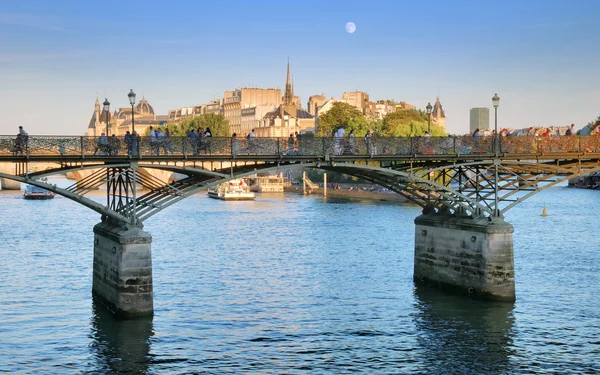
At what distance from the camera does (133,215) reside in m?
38.6

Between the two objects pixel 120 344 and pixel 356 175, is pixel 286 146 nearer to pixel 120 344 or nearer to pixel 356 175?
pixel 356 175

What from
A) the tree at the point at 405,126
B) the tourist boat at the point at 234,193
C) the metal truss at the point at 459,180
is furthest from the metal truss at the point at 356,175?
the tourist boat at the point at 234,193

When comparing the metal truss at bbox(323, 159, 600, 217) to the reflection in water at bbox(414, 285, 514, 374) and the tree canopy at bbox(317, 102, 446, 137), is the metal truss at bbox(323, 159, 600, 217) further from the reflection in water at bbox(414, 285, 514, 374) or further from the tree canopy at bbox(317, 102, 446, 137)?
the tree canopy at bbox(317, 102, 446, 137)

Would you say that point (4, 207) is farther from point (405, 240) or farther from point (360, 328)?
point (360, 328)

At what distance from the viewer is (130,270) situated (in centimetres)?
3769

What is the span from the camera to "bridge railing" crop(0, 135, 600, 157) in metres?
38.1

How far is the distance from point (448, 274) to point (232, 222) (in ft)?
159

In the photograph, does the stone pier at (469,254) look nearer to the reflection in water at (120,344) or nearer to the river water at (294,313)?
the river water at (294,313)

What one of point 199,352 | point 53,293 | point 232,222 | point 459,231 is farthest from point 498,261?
point 232,222

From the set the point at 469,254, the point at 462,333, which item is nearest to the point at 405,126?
the point at 469,254

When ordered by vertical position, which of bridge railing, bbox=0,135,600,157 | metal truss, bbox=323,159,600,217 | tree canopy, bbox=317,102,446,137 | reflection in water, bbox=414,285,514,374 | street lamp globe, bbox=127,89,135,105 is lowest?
reflection in water, bbox=414,285,514,374

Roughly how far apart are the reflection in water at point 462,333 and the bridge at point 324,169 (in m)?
1.38

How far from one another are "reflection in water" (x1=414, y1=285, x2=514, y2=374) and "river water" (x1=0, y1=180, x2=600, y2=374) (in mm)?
74

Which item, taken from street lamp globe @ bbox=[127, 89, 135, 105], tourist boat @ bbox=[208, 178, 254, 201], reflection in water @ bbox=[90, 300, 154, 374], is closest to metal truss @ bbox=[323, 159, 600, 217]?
street lamp globe @ bbox=[127, 89, 135, 105]
